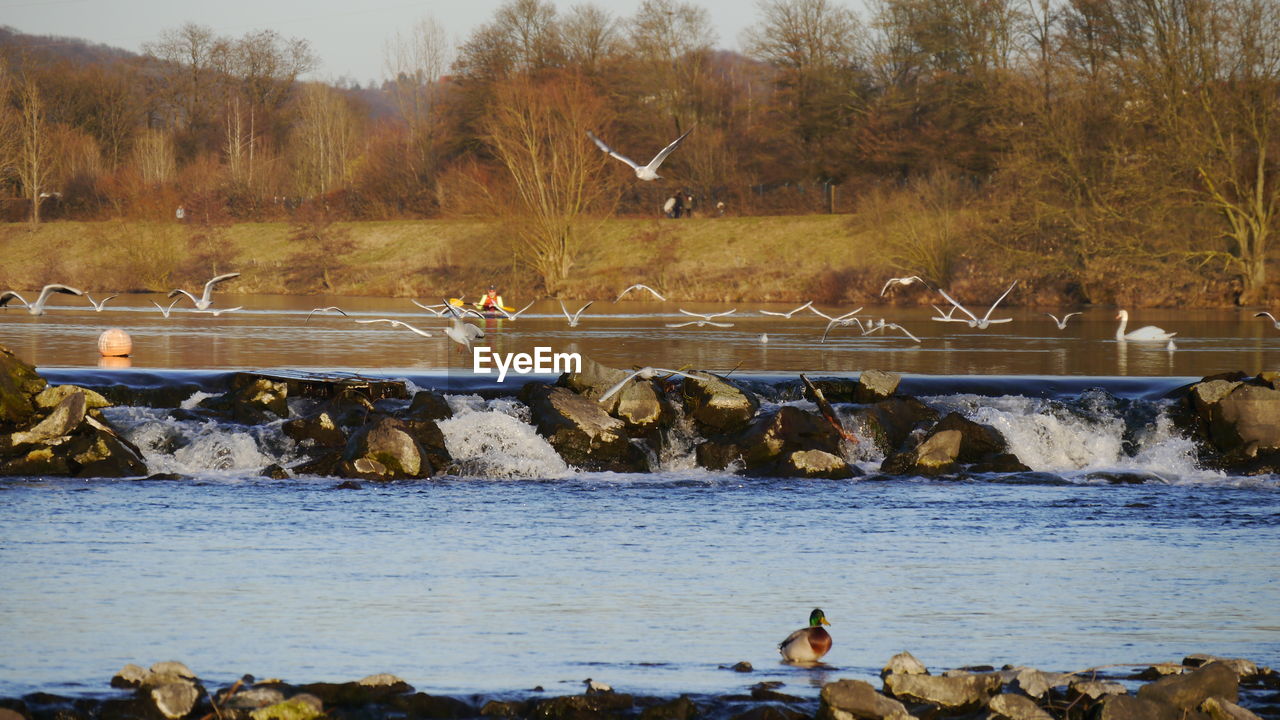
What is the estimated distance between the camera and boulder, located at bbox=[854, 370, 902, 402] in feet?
64.4

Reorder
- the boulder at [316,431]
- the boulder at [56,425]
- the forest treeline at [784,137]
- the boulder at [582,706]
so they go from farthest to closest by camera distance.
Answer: the forest treeline at [784,137], the boulder at [316,431], the boulder at [56,425], the boulder at [582,706]

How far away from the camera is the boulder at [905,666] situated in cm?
854

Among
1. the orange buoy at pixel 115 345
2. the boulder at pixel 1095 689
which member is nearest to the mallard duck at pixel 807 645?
the boulder at pixel 1095 689

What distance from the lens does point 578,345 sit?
3031 cm

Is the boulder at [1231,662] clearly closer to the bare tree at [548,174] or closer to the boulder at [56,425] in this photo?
the boulder at [56,425]

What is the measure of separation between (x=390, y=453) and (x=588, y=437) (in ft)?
8.28

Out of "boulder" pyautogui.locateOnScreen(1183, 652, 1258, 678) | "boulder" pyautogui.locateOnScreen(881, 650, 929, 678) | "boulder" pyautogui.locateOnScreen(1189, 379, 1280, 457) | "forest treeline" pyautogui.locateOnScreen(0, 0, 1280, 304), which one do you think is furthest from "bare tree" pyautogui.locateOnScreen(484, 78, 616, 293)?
"boulder" pyautogui.locateOnScreen(881, 650, 929, 678)

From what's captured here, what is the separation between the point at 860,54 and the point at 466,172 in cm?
2019

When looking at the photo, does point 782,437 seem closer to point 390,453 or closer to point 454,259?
point 390,453

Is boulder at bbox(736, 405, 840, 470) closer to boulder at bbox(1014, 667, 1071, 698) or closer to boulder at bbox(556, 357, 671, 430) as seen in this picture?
boulder at bbox(556, 357, 671, 430)

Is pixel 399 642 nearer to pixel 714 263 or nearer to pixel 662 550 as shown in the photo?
pixel 662 550

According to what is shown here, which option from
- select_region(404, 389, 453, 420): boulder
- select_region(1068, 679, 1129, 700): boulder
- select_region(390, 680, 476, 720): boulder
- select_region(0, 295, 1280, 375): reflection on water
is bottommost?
select_region(390, 680, 476, 720): boulder

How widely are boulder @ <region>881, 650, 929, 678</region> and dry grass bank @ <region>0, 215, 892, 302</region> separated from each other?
4676cm

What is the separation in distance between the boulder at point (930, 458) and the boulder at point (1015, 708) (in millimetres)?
9771
